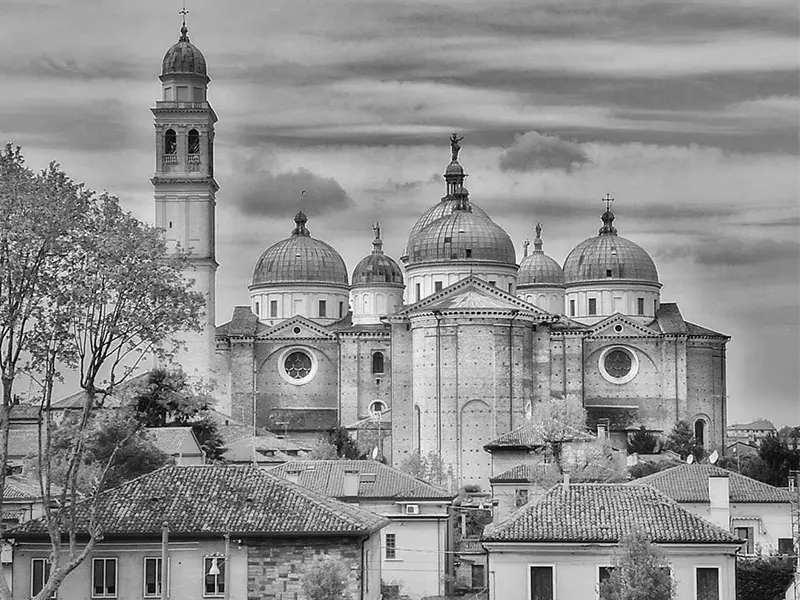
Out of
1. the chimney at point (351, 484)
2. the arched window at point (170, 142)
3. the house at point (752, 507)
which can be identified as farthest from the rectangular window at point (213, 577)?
the arched window at point (170, 142)

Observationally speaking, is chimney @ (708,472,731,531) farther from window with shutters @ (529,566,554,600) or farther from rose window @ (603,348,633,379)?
rose window @ (603,348,633,379)

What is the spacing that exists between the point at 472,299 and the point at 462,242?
307 inches

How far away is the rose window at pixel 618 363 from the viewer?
11225 centimetres

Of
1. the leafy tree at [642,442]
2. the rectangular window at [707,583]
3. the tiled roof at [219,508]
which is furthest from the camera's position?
the leafy tree at [642,442]

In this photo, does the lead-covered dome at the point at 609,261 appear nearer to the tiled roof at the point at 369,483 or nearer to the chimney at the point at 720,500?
the tiled roof at the point at 369,483

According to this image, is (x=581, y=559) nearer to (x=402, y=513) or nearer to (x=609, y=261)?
(x=402, y=513)

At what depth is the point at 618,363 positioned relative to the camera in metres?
112

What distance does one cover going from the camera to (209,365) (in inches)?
4156

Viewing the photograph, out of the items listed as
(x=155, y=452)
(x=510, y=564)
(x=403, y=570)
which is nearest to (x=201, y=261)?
(x=155, y=452)

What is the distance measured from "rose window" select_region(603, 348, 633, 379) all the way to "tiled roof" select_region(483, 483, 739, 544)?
242 ft

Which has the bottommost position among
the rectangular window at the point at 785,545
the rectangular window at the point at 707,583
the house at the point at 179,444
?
the rectangular window at the point at 707,583

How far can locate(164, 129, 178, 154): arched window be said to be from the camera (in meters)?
105

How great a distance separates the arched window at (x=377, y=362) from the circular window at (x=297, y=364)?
4.05m

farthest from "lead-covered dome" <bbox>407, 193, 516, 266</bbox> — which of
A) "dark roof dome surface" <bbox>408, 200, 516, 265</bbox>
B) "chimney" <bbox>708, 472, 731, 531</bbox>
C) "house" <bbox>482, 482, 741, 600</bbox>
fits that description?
"house" <bbox>482, 482, 741, 600</bbox>
